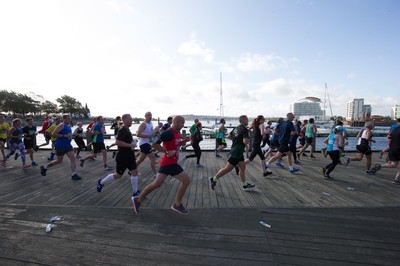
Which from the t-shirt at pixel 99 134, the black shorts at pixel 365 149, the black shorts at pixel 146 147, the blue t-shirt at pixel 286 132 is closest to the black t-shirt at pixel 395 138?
the black shorts at pixel 365 149

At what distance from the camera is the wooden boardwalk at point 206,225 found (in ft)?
8.87

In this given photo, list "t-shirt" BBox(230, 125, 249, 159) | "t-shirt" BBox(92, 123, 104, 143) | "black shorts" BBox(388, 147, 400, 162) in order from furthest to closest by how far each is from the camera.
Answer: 1. "t-shirt" BBox(92, 123, 104, 143)
2. "black shorts" BBox(388, 147, 400, 162)
3. "t-shirt" BBox(230, 125, 249, 159)

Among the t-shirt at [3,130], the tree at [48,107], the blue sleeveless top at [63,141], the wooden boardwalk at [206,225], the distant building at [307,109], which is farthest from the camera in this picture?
the distant building at [307,109]

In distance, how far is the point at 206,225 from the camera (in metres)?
3.53

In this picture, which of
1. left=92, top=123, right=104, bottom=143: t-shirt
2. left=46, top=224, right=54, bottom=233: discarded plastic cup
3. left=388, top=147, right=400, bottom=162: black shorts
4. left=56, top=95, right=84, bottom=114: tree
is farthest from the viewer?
left=56, top=95, right=84, bottom=114: tree

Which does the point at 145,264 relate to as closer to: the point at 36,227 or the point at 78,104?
the point at 36,227

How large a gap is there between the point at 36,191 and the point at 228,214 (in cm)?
488

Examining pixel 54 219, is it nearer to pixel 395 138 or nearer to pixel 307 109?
pixel 395 138

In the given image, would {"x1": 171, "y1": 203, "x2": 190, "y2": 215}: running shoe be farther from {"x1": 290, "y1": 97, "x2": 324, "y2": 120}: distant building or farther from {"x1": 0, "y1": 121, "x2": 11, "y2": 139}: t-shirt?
{"x1": 290, "y1": 97, "x2": 324, "y2": 120}: distant building

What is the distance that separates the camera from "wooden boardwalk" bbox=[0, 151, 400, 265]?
8.87 ft

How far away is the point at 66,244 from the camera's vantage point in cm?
296

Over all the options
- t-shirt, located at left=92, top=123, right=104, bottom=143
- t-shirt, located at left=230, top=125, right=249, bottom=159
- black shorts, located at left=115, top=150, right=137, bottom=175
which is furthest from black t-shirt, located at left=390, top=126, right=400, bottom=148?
t-shirt, located at left=92, top=123, right=104, bottom=143

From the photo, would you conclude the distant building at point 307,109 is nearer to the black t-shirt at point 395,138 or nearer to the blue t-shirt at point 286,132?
the black t-shirt at point 395,138

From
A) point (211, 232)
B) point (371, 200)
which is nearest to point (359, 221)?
point (371, 200)
